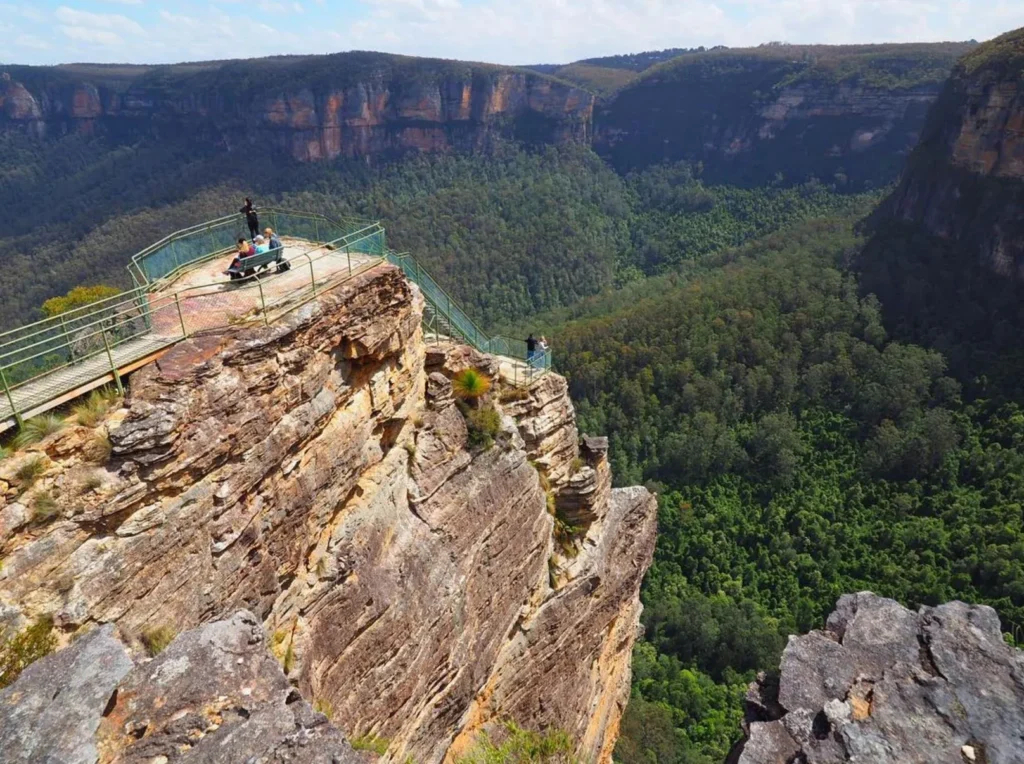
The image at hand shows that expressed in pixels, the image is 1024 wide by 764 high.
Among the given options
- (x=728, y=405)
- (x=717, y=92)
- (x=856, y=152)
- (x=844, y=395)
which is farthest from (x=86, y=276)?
(x=717, y=92)

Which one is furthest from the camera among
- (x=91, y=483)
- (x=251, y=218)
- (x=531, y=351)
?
(x=531, y=351)

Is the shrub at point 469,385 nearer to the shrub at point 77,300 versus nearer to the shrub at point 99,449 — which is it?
the shrub at point 99,449

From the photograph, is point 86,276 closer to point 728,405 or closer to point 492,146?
point 728,405

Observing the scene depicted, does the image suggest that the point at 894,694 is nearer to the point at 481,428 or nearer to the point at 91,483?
the point at 481,428

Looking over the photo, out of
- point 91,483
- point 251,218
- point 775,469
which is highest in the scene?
point 251,218

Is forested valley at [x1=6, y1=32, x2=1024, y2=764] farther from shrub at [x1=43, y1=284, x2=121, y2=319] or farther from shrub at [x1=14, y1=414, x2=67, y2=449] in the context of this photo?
shrub at [x1=43, y1=284, x2=121, y2=319]

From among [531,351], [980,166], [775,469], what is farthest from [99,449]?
[980,166]
